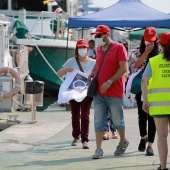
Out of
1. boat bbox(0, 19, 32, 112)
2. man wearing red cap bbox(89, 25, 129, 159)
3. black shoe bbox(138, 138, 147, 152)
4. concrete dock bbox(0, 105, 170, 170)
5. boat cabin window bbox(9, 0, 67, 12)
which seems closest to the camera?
concrete dock bbox(0, 105, 170, 170)

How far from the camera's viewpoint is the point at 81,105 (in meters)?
11.2

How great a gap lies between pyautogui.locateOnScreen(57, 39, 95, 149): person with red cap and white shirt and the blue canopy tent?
20.8 feet

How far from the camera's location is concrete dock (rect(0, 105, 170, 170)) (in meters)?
9.43

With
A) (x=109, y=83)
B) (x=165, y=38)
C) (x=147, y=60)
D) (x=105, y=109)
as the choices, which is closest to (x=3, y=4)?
(x=147, y=60)

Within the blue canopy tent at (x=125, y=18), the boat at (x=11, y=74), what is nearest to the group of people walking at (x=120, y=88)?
the boat at (x=11, y=74)

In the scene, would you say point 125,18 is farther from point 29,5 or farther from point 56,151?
point 29,5

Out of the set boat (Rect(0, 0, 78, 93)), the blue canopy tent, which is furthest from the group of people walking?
boat (Rect(0, 0, 78, 93))

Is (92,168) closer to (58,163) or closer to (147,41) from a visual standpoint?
(58,163)

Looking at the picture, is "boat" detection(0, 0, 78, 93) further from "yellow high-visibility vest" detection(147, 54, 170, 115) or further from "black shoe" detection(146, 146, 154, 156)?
"yellow high-visibility vest" detection(147, 54, 170, 115)

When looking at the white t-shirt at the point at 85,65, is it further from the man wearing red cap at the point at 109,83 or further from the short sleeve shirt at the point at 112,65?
the short sleeve shirt at the point at 112,65

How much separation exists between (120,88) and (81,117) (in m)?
1.30

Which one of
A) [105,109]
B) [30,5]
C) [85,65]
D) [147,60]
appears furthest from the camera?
[30,5]

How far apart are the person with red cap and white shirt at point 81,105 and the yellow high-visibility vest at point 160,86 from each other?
2572 millimetres

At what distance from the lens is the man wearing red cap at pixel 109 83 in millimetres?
9961
